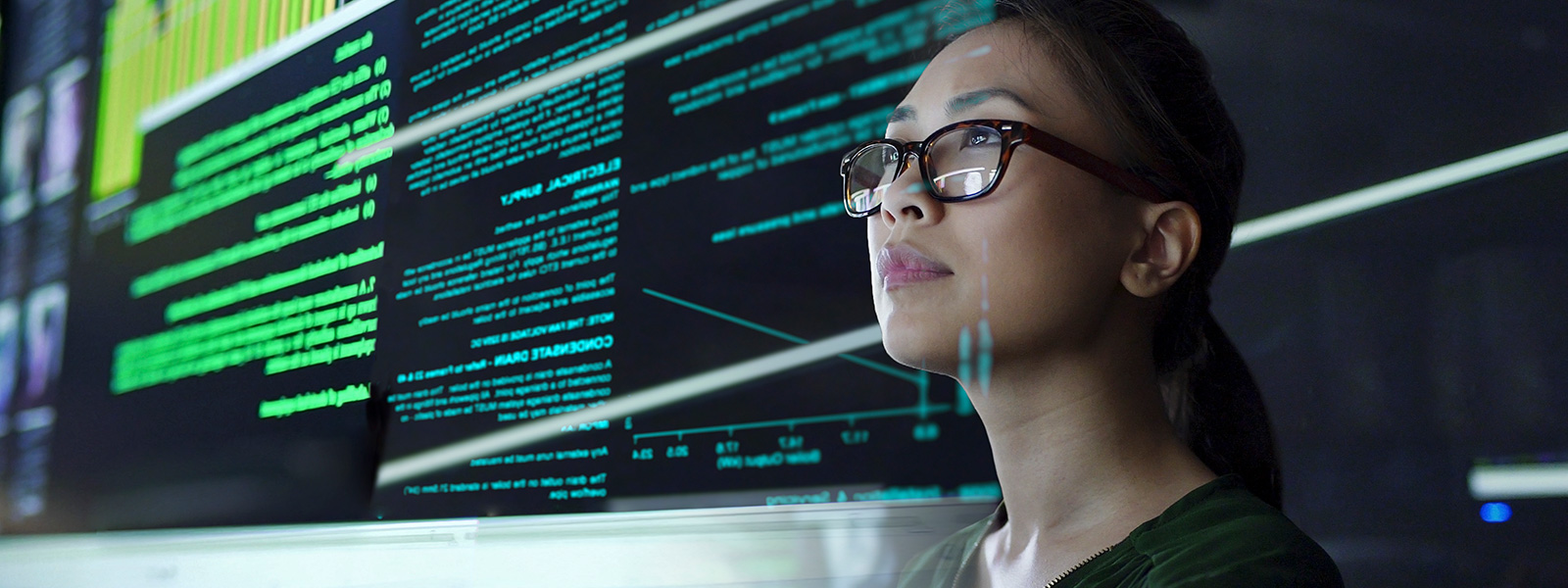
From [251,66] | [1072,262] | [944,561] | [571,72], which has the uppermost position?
[251,66]

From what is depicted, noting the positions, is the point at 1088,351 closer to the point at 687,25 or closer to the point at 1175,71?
the point at 1175,71

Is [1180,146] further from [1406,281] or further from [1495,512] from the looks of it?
[1495,512]

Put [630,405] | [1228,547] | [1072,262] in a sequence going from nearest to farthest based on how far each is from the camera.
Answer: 1. [1228,547]
2. [1072,262]
3. [630,405]

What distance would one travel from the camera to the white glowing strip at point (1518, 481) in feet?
2.08

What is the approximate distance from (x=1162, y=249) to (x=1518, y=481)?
26cm

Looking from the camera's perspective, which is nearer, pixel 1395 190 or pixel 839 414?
pixel 1395 190

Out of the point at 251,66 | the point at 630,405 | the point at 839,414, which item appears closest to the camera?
the point at 839,414

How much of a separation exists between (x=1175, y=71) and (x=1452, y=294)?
0.23 m

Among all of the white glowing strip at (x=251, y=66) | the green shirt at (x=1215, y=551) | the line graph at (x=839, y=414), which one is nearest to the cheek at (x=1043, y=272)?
the green shirt at (x=1215, y=551)

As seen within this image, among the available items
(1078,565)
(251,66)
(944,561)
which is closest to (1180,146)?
(1078,565)

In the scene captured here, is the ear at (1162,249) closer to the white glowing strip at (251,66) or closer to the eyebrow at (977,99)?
the eyebrow at (977,99)

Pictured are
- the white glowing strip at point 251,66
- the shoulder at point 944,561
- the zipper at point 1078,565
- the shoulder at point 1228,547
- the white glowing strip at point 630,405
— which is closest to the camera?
the shoulder at point 1228,547

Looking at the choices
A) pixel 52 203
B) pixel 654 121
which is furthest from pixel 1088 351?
pixel 52 203

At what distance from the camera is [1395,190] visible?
712 mm
